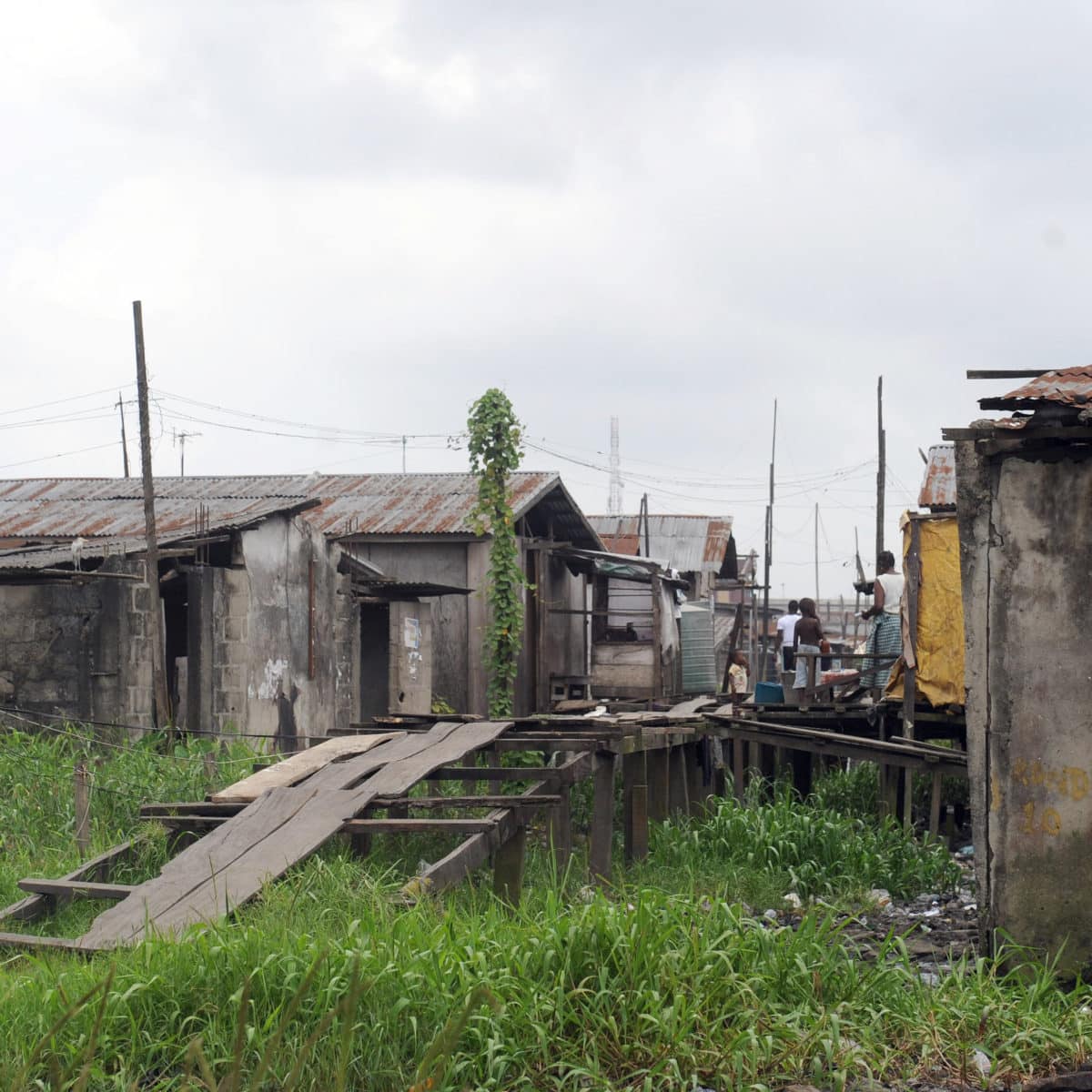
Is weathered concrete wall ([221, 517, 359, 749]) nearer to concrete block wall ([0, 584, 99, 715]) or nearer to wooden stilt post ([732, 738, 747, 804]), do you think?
concrete block wall ([0, 584, 99, 715])

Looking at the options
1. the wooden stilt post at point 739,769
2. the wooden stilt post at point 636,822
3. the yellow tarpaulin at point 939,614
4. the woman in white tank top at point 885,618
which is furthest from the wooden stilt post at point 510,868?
the woman in white tank top at point 885,618

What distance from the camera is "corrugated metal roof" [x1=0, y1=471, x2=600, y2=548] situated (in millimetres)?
15586

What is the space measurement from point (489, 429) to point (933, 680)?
280 inches

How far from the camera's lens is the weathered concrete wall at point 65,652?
1209 centimetres

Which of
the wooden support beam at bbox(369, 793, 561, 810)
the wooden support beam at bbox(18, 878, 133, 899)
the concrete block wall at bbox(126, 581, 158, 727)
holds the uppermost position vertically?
the concrete block wall at bbox(126, 581, 158, 727)

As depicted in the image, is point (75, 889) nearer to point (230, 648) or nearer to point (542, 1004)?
point (542, 1004)

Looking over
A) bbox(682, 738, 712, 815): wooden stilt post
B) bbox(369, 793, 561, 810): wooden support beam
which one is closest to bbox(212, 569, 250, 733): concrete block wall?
bbox(682, 738, 712, 815): wooden stilt post

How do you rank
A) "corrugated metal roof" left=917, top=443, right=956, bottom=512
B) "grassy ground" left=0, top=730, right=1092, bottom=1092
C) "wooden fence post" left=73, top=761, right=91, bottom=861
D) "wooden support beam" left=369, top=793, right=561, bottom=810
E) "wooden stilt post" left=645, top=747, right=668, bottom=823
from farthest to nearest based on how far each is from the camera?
"corrugated metal roof" left=917, top=443, right=956, bottom=512 → "wooden stilt post" left=645, top=747, right=668, bottom=823 → "wooden fence post" left=73, top=761, right=91, bottom=861 → "wooden support beam" left=369, top=793, right=561, bottom=810 → "grassy ground" left=0, top=730, right=1092, bottom=1092

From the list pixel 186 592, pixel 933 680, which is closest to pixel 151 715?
pixel 186 592

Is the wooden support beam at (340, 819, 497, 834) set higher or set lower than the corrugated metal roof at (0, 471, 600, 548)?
lower

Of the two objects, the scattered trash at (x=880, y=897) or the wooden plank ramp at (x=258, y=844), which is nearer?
the wooden plank ramp at (x=258, y=844)

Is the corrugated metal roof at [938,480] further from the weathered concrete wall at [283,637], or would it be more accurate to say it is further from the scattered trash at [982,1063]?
the scattered trash at [982,1063]

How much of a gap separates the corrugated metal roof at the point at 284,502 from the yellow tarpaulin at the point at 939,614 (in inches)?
273

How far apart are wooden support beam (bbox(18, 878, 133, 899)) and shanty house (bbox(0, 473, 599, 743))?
4.69 m
